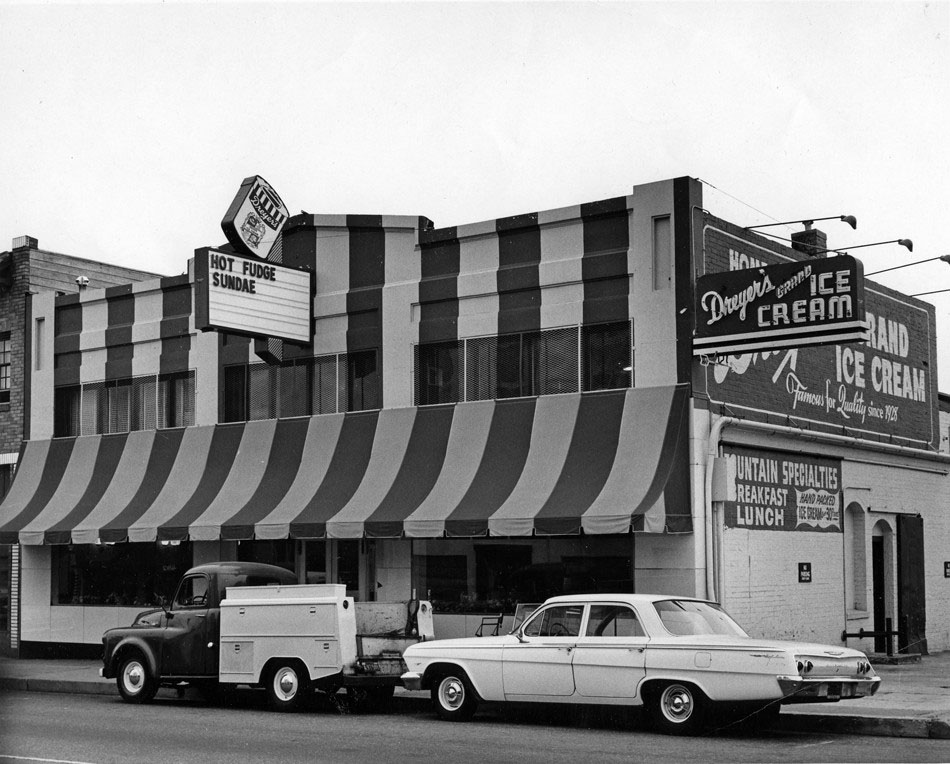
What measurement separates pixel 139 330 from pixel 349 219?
5.69 metres

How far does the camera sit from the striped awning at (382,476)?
20031 mm

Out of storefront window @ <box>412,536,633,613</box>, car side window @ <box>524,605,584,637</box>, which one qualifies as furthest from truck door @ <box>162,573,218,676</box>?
car side window @ <box>524,605,584,637</box>

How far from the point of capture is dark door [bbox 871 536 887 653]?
25.5m

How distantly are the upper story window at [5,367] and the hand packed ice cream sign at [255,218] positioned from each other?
28.2ft

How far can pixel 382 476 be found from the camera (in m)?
22.6

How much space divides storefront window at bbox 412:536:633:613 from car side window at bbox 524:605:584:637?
503 cm

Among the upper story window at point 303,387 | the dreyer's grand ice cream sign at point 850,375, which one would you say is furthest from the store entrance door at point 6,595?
the dreyer's grand ice cream sign at point 850,375

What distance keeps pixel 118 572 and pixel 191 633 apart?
8.17 meters

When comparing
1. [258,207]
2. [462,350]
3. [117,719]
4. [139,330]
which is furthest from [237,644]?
[139,330]

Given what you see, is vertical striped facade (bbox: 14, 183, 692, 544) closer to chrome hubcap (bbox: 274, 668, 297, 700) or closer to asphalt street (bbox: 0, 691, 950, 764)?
chrome hubcap (bbox: 274, 668, 297, 700)

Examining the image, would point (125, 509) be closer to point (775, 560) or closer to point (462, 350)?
point (462, 350)

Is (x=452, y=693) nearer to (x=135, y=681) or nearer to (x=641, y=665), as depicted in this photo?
(x=641, y=665)

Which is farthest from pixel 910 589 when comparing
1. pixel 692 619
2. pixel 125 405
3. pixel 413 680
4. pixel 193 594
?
pixel 125 405

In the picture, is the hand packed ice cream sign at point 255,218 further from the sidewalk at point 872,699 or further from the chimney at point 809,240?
the chimney at point 809,240
